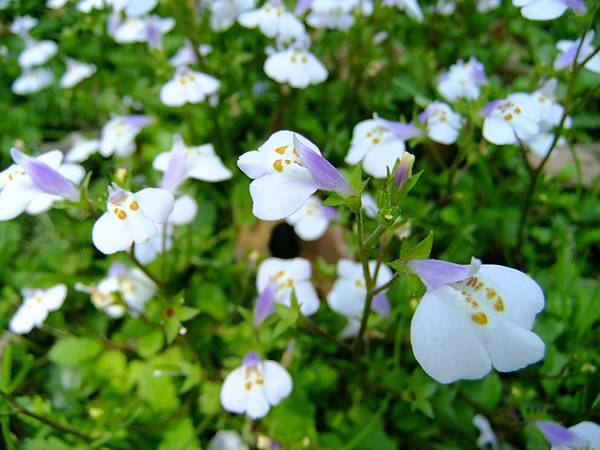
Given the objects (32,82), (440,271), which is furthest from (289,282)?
(32,82)

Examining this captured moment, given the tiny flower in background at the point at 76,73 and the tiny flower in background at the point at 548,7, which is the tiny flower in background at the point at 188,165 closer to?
the tiny flower in background at the point at 548,7

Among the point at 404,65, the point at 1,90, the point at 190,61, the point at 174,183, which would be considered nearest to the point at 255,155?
the point at 174,183

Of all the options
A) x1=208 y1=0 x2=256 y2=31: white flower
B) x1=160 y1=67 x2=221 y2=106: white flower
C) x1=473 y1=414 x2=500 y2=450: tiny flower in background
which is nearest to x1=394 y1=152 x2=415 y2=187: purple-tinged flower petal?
x1=473 y1=414 x2=500 y2=450: tiny flower in background

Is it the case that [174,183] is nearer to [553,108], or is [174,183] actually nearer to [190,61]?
[190,61]

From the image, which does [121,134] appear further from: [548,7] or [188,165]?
[548,7]

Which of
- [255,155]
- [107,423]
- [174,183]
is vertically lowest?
[107,423]

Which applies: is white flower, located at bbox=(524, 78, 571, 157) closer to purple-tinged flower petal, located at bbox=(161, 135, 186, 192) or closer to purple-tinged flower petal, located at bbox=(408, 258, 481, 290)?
purple-tinged flower petal, located at bbox=(408, 258, 481, 290)
